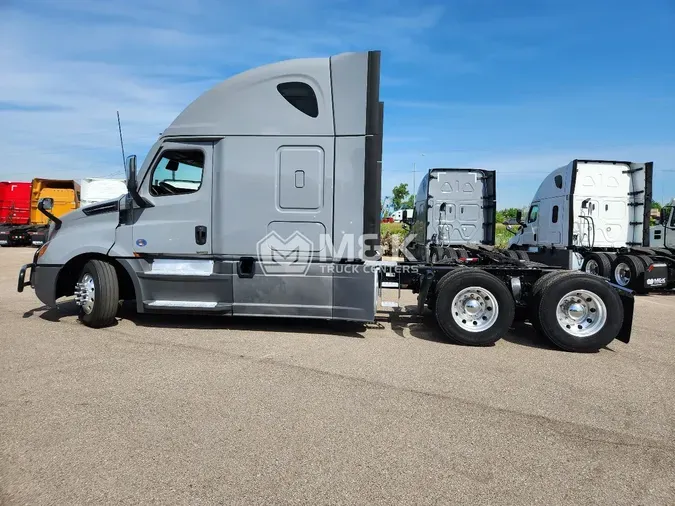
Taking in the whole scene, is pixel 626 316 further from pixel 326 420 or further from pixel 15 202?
pixel 15 202

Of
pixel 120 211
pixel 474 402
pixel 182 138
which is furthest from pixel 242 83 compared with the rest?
pixel 474 402

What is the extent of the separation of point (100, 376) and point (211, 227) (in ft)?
7.93

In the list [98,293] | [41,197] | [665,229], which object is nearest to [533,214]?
[665,229]

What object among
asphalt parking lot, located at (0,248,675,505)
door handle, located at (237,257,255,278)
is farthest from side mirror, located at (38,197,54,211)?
door handle, located at (237,257,255,278)

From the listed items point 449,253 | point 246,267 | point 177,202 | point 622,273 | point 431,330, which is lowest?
point 431,330

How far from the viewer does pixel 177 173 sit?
21.8 ft

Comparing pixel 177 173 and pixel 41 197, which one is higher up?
pixel 41 197

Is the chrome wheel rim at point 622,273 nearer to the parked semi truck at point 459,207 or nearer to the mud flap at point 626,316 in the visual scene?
the parked semi truck at point 459,207

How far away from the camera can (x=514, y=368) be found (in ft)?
17.4

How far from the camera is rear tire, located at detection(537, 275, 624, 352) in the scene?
5.98 metres

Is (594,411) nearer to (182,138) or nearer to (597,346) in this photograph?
(597,346)

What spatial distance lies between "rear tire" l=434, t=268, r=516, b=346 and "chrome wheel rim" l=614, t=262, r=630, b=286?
26.6ft

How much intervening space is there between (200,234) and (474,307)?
3.77 meters

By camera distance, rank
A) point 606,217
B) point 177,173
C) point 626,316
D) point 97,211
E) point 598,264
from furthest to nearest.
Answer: point 606,217 < point 598,264 < point 97,211 < point 177,173 < point 626,316
